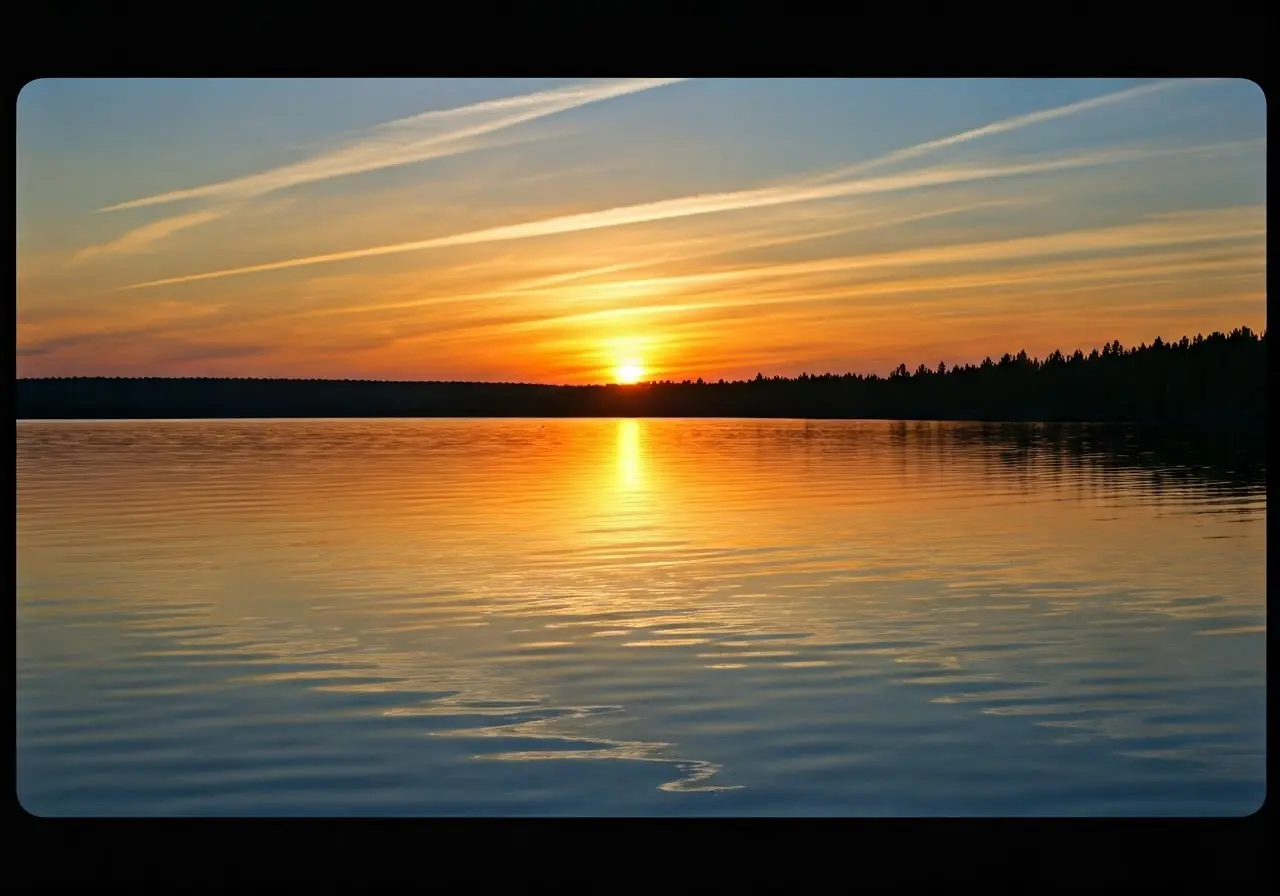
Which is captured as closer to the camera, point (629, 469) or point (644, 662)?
point (644, 662)

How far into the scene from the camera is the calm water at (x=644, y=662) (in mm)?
11805

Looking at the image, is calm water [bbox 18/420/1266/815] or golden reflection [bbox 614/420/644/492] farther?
golden reflection [bbox 614/420/644/492]

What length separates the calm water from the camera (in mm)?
11805

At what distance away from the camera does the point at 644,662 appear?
55.7 feet

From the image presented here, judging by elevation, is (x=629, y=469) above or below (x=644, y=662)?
above

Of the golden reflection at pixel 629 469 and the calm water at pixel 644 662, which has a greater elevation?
the golden reflection at pixel 629 469

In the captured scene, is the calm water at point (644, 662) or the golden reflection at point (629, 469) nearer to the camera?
the calm water at point (644, 662)

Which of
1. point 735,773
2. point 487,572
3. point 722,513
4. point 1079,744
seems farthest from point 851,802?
point 722,513
